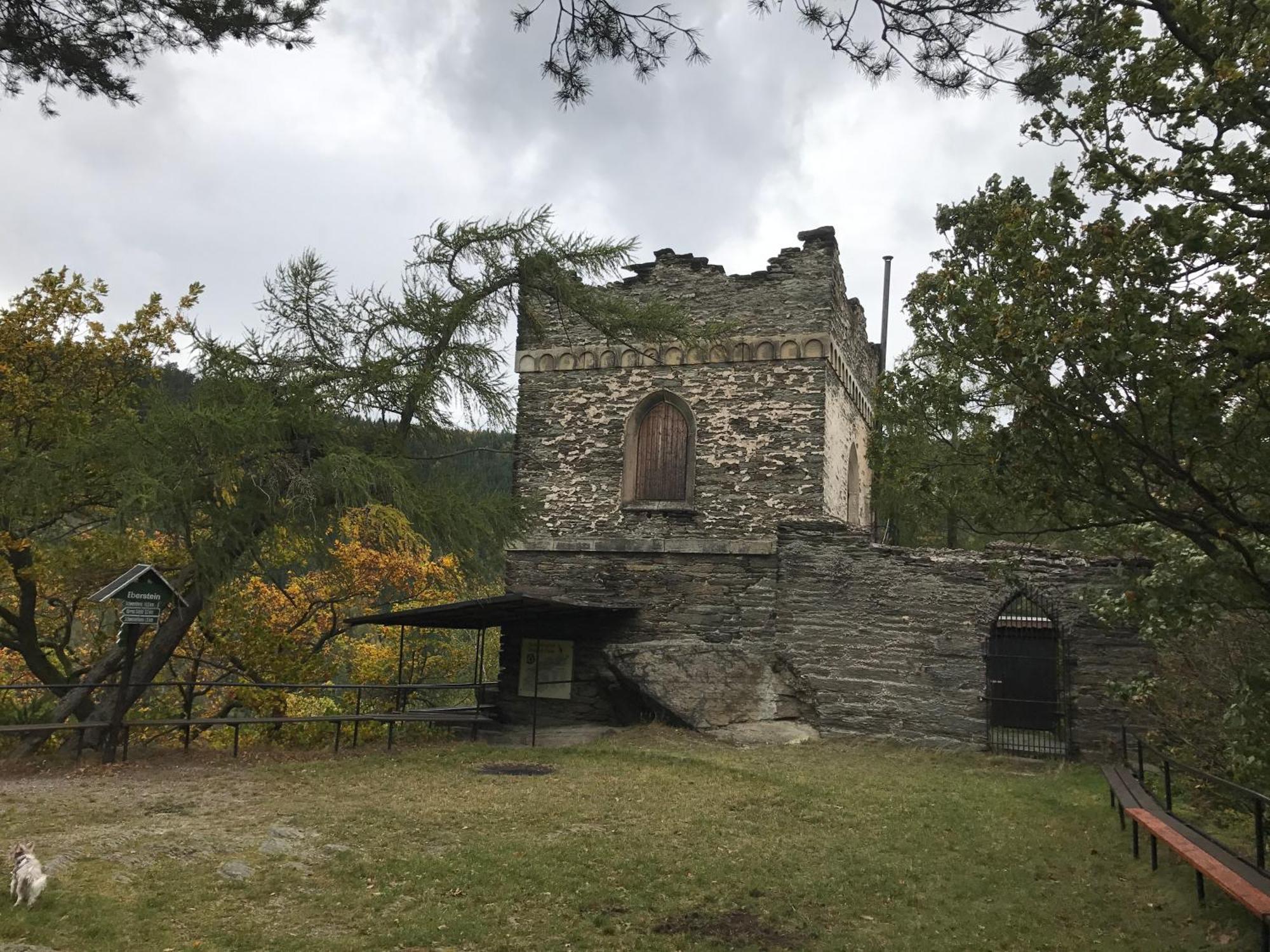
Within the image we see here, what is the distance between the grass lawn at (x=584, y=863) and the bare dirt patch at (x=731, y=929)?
0.06 ft

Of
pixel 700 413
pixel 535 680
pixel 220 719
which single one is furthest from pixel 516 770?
pixel 700 413

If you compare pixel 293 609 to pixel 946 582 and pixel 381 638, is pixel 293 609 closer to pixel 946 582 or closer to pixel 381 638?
pixel 381 638

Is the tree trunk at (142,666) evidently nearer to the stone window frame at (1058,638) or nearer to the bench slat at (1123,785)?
the bench slat at (1123,785)

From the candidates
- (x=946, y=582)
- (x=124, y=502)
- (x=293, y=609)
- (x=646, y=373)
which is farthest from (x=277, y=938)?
(x=293, y=609)

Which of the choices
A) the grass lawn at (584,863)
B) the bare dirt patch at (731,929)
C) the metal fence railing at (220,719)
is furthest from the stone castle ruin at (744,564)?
the bare dirt patch at (731,929)

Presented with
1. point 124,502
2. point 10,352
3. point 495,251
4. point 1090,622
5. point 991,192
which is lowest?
point 1090,622

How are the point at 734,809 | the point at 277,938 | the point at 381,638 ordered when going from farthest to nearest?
the point at 381,638, the point at 734,809, the point at 277,938

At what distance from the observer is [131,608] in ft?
32.8

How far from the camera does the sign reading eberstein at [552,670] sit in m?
15.0

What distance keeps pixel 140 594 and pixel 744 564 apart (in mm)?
8367

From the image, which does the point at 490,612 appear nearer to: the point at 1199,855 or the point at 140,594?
the point at 140,594

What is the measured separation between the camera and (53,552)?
12.4m

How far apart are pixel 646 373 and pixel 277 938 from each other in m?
11.5

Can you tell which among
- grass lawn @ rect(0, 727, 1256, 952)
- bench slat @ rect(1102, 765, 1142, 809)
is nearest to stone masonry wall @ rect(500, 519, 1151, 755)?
grass lawn @ rect(0, 727, 1256, 952)
